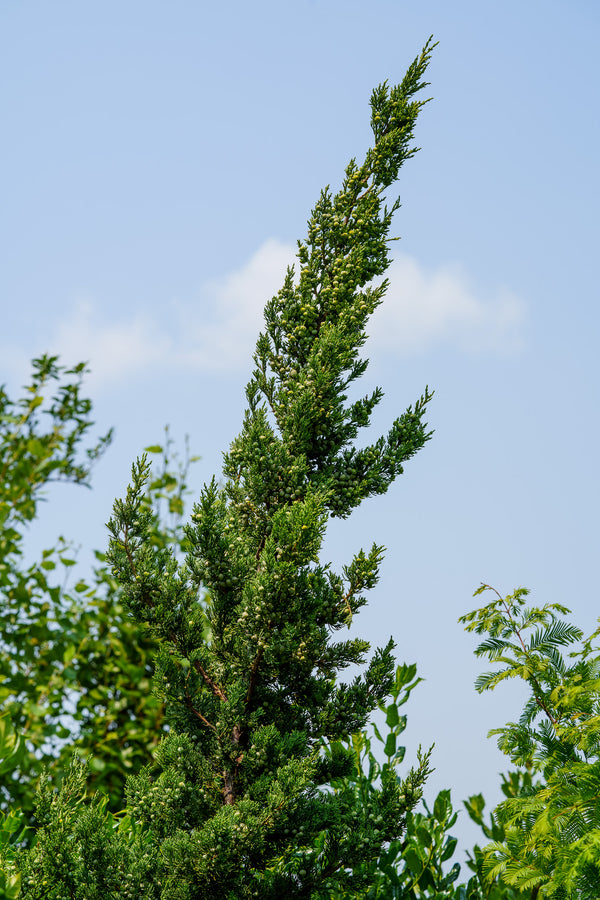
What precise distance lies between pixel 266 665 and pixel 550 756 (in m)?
2.01

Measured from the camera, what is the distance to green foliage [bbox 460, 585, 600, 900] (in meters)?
4.38

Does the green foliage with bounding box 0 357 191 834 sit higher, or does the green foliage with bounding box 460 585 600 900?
the green foliage with bounding box 0 357 191 834

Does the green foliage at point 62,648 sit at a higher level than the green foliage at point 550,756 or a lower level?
higher

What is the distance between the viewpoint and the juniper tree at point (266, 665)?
5004mm

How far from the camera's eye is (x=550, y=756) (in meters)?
5.18

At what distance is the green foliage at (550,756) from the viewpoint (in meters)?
4.38

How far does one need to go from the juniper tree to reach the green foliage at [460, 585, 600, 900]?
72 cm

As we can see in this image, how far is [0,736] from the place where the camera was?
4.07 m

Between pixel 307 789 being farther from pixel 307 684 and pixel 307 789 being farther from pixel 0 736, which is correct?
pixel 0 736

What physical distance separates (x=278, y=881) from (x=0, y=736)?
2.20 m

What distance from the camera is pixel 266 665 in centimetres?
549

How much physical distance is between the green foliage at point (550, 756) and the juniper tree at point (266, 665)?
0.72 m

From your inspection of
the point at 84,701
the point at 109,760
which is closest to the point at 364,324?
the point at 84,701

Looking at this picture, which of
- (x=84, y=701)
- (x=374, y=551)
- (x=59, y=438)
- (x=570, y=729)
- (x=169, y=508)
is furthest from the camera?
(x=169, y=508)
